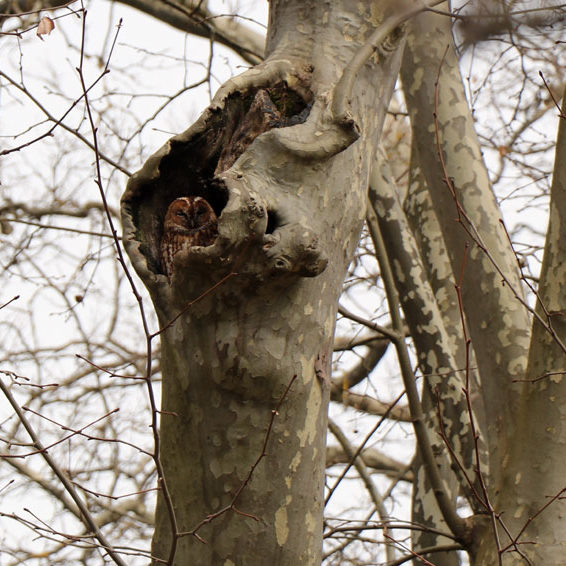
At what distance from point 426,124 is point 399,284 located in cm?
73

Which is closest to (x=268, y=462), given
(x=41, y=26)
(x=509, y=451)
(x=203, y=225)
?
(x=203, y=225)

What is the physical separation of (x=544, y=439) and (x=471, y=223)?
0.66 metres

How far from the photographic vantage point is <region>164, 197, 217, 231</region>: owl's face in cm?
169

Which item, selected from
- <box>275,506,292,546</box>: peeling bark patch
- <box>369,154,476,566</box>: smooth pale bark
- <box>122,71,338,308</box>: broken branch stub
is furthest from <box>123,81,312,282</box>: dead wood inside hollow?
<box>369,154,476,566</box>: smooth pale bark

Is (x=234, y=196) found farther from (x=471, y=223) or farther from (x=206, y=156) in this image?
(x=471, y=223)

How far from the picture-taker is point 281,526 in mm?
1528

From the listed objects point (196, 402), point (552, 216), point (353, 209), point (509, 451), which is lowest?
point (196, 402)

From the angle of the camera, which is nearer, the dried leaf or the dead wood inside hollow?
the dead wood inside hollow

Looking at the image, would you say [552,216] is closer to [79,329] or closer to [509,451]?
[509,451]

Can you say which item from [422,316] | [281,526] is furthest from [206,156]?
[422,316]

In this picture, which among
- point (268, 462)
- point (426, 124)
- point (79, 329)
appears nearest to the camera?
point (268, 462)

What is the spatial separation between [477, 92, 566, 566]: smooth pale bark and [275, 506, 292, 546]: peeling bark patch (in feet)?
2.62

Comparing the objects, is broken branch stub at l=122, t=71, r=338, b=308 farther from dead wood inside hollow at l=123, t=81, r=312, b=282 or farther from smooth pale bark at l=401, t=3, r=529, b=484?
smooth pale bark at l=401, t=3, r=529, b=484

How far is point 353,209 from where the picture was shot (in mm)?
1812
